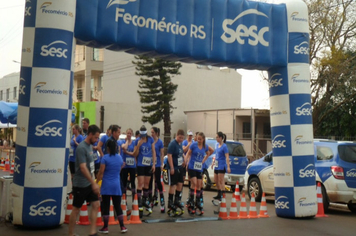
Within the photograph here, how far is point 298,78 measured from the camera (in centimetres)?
1167

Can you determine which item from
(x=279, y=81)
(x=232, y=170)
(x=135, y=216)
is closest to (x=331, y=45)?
(x=232, y=170)

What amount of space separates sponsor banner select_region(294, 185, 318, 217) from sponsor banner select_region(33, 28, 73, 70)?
6160mm

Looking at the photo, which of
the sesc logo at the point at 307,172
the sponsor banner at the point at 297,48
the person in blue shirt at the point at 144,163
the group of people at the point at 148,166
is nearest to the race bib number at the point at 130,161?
the group of people at the point at 148,166

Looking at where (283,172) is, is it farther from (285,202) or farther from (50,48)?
(50,48)

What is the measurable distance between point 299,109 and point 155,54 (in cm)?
378

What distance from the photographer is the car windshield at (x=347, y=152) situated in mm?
12508

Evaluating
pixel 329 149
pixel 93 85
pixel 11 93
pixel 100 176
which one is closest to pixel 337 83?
pixel 329 149

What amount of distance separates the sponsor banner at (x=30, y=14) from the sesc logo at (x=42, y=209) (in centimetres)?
341

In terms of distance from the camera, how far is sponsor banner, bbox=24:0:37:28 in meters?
9.16

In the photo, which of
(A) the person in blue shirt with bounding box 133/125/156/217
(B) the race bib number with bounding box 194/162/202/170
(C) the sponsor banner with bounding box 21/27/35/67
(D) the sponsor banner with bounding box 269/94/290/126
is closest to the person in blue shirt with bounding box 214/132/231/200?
(B) the race bib number with bounding box 194/162/202/170

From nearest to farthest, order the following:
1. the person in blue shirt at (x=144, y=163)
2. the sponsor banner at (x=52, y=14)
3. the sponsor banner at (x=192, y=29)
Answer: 1. the sponsor banner at (x=52, y=14)
2. the sponsor banner at (x=192, y=29)
3. the person in blue shirt at (x=144, y=163)

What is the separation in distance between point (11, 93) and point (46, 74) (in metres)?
54.2

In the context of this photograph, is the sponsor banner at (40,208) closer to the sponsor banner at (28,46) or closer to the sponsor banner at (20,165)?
the sponsor banner at (20,165)

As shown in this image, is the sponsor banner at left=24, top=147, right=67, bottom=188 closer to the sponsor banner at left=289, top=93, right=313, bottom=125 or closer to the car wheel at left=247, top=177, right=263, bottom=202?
the sponsor banner at left=289, top=93, right=313, bottom=125
